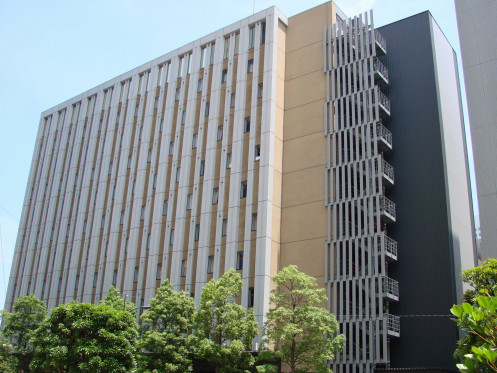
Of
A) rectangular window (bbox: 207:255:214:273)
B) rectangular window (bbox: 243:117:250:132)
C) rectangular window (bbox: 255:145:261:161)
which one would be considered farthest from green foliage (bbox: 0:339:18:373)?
rectangular window (bbox: 243:117:250:132)

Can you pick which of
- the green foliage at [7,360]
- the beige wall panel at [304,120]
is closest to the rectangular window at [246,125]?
the beige wall panel at [304,120]

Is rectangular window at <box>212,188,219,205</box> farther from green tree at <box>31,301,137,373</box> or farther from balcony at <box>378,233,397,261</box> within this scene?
green tree at <box>31,301,137,373</box>

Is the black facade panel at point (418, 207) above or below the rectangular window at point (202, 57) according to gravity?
below

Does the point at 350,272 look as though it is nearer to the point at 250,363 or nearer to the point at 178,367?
the point at 250,363

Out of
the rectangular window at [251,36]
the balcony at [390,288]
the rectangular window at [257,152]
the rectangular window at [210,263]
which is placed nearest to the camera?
the balcony at [390,288]

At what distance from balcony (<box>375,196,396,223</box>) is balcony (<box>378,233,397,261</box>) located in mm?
1558

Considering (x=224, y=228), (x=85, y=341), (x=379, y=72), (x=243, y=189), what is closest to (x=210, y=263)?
(x=224, y=228)

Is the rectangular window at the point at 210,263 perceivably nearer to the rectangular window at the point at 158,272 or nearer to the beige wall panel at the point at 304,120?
the rectangular window at the point at 158,272

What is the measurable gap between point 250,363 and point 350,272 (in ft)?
34.0

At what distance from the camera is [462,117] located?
5194cm

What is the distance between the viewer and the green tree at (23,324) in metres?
48.7

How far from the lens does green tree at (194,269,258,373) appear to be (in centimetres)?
3581

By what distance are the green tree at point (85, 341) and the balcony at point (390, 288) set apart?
1778cm

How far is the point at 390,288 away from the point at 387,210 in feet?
20.3
